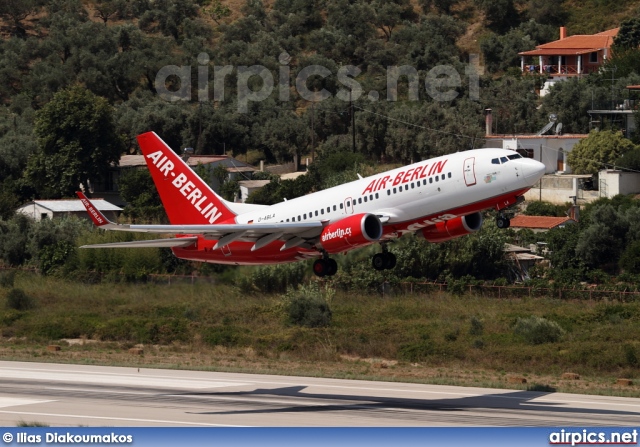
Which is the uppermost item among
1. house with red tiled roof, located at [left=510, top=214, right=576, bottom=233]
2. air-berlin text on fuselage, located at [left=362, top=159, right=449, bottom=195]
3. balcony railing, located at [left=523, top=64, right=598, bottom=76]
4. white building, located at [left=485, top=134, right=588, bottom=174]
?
balcony railing, located at [left=523, top=64, right=598, bottom=76]

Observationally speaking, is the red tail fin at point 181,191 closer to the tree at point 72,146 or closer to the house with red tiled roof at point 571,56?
the tree at point 72,146

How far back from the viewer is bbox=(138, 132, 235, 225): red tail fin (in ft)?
197

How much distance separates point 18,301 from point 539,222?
4099 centimetres

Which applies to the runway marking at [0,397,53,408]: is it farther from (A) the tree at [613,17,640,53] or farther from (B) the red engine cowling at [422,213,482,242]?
(A) the tree at [613,17,640,53]

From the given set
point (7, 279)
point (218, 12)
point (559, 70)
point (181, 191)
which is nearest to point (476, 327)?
point (181, 191)

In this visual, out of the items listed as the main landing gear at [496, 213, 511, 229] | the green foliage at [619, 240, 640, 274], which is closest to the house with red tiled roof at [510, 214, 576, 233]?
the green foliage at [619, 240, 640, 274]

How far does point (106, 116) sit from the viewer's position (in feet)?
393

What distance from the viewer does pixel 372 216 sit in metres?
51.1

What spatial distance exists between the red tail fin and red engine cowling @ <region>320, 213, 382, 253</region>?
9.00 m

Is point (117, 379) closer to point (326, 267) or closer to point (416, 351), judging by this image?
point (326, 267)

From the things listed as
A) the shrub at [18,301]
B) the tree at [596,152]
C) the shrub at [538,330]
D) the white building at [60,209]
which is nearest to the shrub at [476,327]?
the shrub at [538,330]

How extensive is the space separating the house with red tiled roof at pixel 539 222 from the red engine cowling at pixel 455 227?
41.6m

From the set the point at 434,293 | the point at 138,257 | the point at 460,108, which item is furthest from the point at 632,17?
the point at 138,257

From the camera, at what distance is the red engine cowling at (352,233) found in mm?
50500
